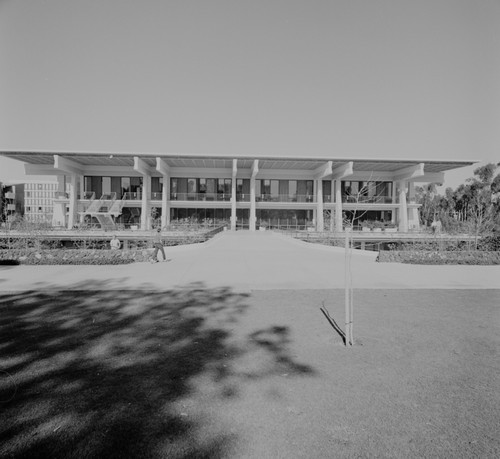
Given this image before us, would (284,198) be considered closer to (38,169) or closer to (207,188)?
(207,188)

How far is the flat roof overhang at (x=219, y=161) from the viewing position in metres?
37.0

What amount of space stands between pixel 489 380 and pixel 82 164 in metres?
44.7

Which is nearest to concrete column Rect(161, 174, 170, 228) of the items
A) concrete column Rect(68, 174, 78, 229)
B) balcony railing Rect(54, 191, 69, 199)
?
concrete column Rect(68, 174, 78, 229)

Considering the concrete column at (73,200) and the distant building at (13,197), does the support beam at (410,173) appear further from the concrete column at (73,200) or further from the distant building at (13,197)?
the distant building at (13,197)

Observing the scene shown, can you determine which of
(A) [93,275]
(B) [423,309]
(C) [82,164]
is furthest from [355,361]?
(C) [82,164]

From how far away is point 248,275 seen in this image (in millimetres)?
11648

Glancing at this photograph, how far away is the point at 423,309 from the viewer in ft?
24.7

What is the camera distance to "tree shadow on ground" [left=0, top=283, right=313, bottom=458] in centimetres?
300

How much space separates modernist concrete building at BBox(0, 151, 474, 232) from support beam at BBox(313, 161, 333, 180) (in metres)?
0.12

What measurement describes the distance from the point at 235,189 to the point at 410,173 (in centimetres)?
2049

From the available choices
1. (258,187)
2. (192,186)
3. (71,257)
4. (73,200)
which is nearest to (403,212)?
(258,187)

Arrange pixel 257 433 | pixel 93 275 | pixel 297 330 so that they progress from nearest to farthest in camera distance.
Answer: pixel 257 433 → pixel 297 330 → pixel 93 275

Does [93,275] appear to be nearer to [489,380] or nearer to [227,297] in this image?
[227,297]

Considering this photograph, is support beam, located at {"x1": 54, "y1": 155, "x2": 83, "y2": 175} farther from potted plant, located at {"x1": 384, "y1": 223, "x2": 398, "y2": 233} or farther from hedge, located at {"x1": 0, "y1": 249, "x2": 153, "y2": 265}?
potted plant, located at {"x1": 384, "y1": 223, "x2": 398, "y2": 233}
